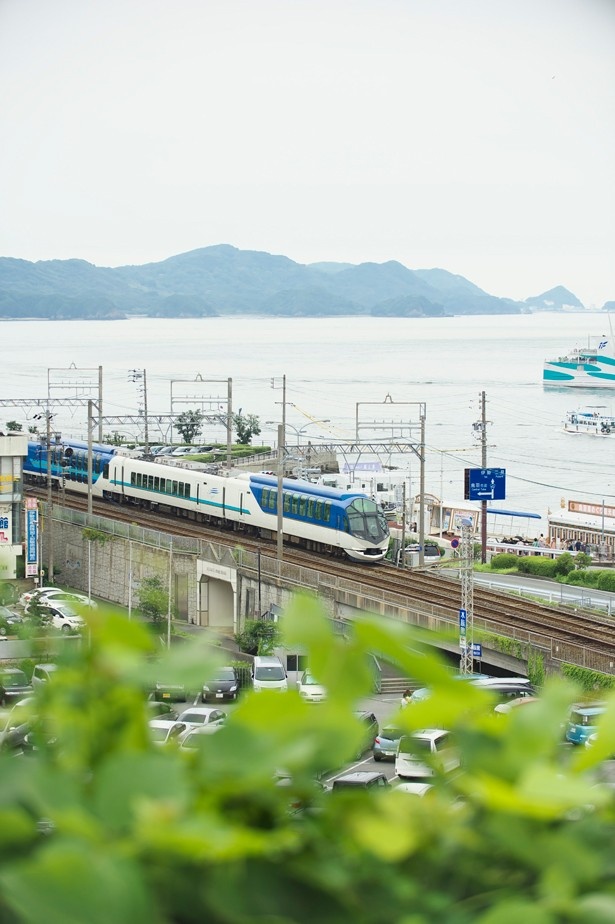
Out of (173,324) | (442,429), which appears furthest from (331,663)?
(173,324)

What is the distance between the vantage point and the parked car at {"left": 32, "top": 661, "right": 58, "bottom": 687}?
3.35 ft

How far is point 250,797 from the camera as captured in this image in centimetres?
90

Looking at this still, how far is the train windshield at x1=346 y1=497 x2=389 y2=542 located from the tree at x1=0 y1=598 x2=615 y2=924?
60.6 feet

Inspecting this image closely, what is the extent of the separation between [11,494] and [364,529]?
5596 millimetres

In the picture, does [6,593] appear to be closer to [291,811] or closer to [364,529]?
[291,811]

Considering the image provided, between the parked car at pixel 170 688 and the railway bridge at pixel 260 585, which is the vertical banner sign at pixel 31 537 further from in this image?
the parked car at pixel 170 688

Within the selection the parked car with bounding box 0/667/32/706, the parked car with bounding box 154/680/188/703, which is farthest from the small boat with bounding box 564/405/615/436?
the parked car with bounding box 154/680/188/703

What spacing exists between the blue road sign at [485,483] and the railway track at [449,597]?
9.76 ft

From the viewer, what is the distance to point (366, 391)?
7469 centimetres

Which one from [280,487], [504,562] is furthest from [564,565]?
[280,487]

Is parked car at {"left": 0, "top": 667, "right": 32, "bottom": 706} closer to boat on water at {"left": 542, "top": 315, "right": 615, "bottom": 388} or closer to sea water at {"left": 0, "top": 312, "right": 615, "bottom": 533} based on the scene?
sea water at {"left": 0, "top": 312, "right": 615, "bottom": 533}

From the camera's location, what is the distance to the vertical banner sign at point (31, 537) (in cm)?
1948

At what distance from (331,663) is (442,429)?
5738cm

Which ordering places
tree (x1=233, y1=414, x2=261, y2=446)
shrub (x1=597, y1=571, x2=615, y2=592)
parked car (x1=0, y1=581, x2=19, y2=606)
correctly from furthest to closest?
tree (x1=233, y1=414, x2=261, y2=446), shrub (x1=597, y1=571, x2=615, y2=592), parked car (x1=0, y1=581, x2=19, y2=606)
